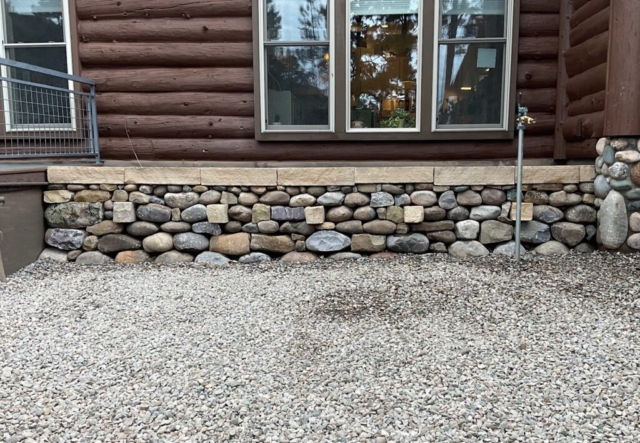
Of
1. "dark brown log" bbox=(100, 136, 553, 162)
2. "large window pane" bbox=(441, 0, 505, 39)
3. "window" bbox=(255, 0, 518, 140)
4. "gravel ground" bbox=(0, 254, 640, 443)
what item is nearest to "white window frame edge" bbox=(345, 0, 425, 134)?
"window" bbox=(255, 0, 518, 140)

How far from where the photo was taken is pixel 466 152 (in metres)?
4.71

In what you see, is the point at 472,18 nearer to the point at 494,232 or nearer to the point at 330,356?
the point at 494,232

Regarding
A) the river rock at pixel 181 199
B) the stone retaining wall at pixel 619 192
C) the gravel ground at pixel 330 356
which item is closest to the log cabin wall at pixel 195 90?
the river rock at pixel 181 199

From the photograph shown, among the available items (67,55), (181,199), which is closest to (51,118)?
(67,55)

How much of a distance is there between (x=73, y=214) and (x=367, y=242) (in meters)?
2.74

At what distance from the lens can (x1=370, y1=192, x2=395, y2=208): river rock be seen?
4312mm

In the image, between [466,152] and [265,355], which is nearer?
[265,355]

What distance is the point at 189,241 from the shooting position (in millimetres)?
4391

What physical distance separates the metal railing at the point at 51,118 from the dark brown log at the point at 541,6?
14.2ft

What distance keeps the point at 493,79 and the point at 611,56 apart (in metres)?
1.08

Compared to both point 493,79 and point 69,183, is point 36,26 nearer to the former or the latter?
point 69,183

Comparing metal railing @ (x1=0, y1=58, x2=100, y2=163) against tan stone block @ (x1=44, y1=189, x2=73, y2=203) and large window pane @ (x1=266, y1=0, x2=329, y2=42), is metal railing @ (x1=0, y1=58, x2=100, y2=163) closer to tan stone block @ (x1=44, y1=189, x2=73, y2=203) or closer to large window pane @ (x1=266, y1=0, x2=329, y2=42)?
tan stone block @ (x1=44, y1=189, x2=73, y2=203)

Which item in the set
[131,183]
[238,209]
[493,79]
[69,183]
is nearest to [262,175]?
[238,209]

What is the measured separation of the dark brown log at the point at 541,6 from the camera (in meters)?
4.52
